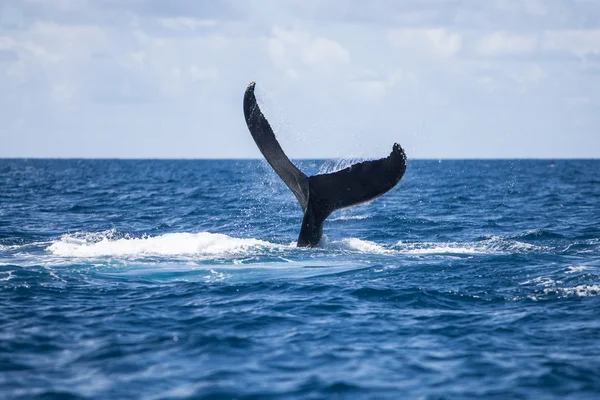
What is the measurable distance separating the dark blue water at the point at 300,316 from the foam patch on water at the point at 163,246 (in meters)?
0.05

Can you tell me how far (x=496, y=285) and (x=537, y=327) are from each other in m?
2.27

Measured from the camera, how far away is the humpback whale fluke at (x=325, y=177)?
479 inches

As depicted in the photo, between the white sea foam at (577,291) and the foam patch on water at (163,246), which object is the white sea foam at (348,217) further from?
the white sea foam at (577,291)

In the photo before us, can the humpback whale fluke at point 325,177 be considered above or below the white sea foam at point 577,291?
above

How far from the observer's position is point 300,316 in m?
9.88

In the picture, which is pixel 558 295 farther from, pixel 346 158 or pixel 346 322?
pixel 346 158

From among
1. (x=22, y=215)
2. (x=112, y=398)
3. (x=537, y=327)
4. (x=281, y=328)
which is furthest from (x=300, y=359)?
(x=22, y=215)

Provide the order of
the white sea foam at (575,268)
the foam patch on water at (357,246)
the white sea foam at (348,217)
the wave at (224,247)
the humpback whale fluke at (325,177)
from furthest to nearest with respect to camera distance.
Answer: the white sea foam at (348,217)
the foam patch on water at (357,246)
the wave at (224,247)
the white sea foam at (575,268)
the humpback whale fluke at (325,177)

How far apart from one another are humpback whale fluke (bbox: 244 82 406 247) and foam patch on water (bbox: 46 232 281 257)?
2.00 meters

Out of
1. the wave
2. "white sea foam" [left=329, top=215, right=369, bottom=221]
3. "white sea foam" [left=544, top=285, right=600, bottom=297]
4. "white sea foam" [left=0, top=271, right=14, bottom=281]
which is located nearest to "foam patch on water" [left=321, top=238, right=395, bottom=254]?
the wave

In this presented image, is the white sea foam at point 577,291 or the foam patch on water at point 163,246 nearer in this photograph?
the white sea foam at point 577,291

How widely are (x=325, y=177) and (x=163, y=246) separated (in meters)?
3.77

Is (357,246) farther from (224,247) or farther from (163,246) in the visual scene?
(163,246)

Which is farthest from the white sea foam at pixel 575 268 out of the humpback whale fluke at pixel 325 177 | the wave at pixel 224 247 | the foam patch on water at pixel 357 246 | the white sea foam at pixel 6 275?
the white sea foam at pixel 6 275
